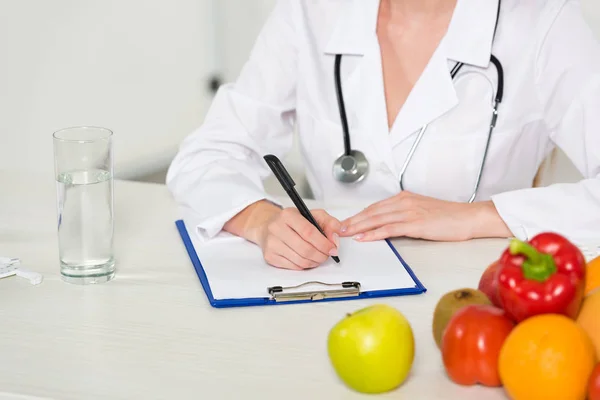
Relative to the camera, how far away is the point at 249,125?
5.72ft

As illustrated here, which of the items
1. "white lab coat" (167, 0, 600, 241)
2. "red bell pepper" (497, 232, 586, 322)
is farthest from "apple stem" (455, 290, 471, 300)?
"white lab coat" (167, 0, 600, 241)

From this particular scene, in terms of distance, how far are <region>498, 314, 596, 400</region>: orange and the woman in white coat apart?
60 cm

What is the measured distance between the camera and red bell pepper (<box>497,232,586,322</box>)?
2.67 feet

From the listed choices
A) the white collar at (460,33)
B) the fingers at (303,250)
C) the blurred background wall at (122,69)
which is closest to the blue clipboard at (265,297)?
the fingers at (303,250)

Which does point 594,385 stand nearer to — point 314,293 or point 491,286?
point 491,286

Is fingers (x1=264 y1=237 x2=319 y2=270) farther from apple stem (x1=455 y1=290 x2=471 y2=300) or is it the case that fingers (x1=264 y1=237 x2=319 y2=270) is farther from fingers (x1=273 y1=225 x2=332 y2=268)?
apple stem (x1=455 y1=290 x2=471 y2=300)

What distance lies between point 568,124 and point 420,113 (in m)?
0.28

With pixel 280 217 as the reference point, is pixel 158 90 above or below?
below

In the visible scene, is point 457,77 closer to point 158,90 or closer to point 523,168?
point 523,168

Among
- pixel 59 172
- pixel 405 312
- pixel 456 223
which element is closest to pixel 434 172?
pixel 456 223

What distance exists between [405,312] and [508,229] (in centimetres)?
40

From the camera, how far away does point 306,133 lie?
5.86ft

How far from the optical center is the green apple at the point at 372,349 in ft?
2.79

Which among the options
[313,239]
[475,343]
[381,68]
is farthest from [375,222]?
[475,343]
